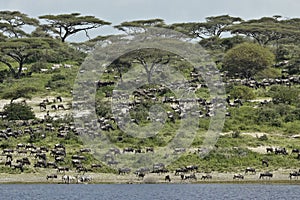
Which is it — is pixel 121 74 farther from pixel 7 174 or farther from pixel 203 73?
pixel 7 174

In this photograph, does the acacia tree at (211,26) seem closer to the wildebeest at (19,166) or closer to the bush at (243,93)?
the bush at (243,93)

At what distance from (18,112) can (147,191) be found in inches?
803

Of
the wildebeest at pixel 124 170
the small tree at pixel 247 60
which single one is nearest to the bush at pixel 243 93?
the small tree at pixel 247 60

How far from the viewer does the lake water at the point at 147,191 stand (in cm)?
3391

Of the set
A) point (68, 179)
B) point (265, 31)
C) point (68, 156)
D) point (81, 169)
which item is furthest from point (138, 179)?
point (265, 31)

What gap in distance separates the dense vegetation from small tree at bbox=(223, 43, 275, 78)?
89mm

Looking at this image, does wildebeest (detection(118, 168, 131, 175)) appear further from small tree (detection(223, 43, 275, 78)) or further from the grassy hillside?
small tree (detection(223, 43, 275, 78))

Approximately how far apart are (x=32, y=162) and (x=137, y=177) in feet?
20.2

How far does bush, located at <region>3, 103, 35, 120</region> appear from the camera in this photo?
54.1 meters

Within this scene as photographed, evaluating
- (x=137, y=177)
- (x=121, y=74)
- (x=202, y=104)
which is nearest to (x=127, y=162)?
(x=137, y=177)

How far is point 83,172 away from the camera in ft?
138

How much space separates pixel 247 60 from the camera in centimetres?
6931

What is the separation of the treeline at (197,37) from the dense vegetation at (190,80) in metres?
0.10

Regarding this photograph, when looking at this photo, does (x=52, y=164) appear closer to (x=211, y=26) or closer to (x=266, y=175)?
(x=266, y=175)
